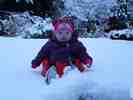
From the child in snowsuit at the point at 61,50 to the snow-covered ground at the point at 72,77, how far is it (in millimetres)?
79

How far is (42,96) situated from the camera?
1778mm

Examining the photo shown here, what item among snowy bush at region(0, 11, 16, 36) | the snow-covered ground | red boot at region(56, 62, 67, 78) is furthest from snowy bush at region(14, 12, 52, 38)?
red boot at region(56, 62, 67, 78)

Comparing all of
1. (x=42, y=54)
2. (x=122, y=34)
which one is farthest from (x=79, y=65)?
(x=122, y=34)

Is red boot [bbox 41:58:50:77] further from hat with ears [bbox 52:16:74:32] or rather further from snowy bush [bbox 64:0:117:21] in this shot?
snowy bush [bbox 64:0:117:21]

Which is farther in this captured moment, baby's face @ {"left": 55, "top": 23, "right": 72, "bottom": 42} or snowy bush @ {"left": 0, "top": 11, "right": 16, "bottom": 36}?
snowy bush @ {"left": 0, "top": 11, "right": 16, "bottom": 36}

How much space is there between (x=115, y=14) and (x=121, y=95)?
3.21 metres

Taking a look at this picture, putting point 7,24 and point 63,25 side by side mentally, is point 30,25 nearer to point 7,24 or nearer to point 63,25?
point 7,24

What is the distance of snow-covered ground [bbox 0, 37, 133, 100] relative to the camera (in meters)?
1.78

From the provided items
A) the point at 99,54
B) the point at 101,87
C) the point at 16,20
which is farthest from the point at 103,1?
the point at 101,87

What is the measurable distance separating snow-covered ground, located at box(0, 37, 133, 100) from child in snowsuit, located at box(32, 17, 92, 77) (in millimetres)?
79

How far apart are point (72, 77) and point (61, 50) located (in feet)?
0.82

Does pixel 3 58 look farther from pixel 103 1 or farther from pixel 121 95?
pixel 103 1

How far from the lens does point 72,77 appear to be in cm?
189

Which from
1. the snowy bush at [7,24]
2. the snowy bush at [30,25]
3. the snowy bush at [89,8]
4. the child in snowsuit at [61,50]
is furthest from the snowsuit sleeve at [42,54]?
the snowy bush at [89,8]
